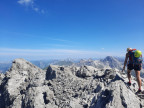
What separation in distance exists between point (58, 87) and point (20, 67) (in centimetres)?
1464

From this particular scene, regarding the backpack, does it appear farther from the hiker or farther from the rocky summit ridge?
the rocky summit ridge

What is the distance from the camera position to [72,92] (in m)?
15.1

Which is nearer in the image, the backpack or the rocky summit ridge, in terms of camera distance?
the rocky summit ridge

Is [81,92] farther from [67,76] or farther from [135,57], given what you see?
[135,57]

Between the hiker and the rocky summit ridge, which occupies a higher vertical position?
the hiker

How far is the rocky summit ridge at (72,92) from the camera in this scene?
9.15 metres

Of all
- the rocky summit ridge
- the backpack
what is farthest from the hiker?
the rocky summit ridge

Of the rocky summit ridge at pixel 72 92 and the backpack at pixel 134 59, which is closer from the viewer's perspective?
the rocky summit ridge at pixel 72 92

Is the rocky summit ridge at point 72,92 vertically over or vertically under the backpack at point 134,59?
under

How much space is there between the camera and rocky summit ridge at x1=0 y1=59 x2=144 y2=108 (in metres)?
9.15

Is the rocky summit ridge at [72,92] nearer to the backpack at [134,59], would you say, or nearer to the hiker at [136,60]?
the hiker at [136,60]

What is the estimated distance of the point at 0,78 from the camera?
26.0m

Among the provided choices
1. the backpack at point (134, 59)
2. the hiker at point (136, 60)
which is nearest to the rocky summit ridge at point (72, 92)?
the hiker at point (136, 60)

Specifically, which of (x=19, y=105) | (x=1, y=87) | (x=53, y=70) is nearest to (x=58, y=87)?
(x=53, y=70)
